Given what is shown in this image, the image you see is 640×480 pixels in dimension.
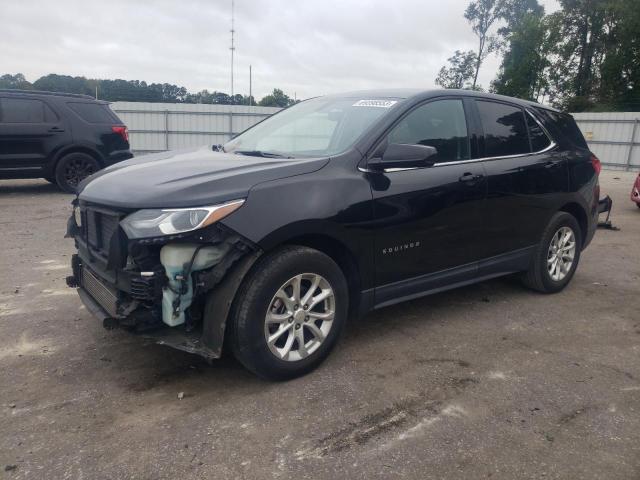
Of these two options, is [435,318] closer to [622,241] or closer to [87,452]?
[87,452]

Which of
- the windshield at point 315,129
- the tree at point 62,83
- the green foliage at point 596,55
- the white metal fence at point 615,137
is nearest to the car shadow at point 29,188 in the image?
the windshield at point 315,129

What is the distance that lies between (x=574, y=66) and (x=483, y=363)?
159 feet

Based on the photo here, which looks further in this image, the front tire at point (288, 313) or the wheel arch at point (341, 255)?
the wheel arch at point (341, 255)

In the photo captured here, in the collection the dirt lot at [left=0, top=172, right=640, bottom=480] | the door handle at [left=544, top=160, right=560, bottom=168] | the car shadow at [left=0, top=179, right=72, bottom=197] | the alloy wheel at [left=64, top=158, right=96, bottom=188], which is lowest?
the dirt lot at [left=0, top=172, right=640, bottom=480]

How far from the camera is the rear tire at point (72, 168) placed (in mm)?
9859

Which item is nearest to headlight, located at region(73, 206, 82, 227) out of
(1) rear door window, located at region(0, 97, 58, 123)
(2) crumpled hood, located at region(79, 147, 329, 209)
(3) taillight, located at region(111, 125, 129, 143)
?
(2) crumpled hood, located at region(79, 147, 329, 209)

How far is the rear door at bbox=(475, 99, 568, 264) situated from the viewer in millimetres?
4172

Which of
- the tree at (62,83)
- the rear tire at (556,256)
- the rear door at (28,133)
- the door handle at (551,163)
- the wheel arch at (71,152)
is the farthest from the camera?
the tree at (62,83)

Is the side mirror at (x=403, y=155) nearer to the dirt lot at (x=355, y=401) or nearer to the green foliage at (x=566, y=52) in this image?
the dirt lot at (x=355, y=401)

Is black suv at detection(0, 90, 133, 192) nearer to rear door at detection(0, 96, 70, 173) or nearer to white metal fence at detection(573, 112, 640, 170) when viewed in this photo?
rear door at detection(0, 96, 70, 173)

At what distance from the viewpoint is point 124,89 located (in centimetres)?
3428

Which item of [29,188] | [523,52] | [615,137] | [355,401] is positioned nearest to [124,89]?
[29,188]

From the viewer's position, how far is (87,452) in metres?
2.47

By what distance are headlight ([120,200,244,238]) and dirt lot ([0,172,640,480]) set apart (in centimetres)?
95
